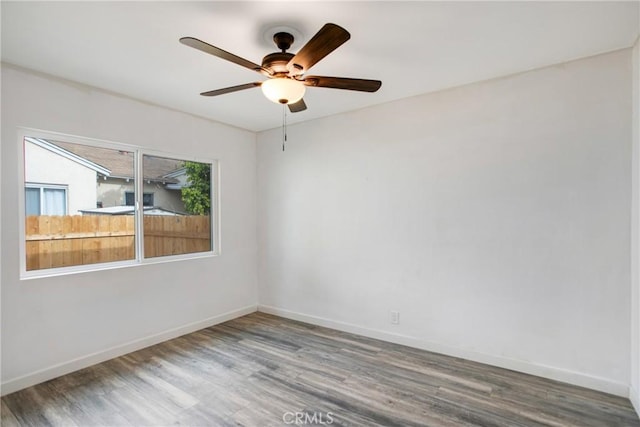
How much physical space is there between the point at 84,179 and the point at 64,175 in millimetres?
150

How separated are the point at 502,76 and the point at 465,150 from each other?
669mm

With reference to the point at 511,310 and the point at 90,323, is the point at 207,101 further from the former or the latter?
the point at 511,310

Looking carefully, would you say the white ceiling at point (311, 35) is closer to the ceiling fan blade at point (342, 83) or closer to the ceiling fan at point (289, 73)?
the ceiling fan at point (289, 73)

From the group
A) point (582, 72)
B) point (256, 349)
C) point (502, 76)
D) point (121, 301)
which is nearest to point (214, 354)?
point (256, 349)

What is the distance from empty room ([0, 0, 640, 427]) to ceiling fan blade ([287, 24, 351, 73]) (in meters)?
0.01

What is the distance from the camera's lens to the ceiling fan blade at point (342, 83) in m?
2.01

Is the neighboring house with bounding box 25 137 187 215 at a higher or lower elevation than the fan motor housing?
lower

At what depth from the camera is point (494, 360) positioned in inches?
108

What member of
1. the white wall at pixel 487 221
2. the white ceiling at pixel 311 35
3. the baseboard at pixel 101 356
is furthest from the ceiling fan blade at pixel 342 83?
the baseboard at pixel 101 356

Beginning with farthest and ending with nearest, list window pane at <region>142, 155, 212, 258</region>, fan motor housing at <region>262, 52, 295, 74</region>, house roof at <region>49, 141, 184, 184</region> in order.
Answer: window pane at <region>142, 155, 212, 258</region> → house roof at <region>49, 141, 184, 184</region> → fan motor housing at <region>262, 52, 295, 74</region>

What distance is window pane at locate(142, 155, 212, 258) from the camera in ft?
11.2

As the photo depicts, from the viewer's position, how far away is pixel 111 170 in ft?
10.2

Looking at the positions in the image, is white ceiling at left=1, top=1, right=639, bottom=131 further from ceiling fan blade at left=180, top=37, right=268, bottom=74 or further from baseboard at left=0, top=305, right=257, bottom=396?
baseboard at left=0, top=305, right=257, bottom=396

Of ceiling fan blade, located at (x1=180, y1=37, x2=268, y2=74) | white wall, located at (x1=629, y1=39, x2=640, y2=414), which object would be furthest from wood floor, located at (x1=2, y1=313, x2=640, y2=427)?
ceiling fan blade, located at (x1=180, y1=37, x2=268, y2=74)
